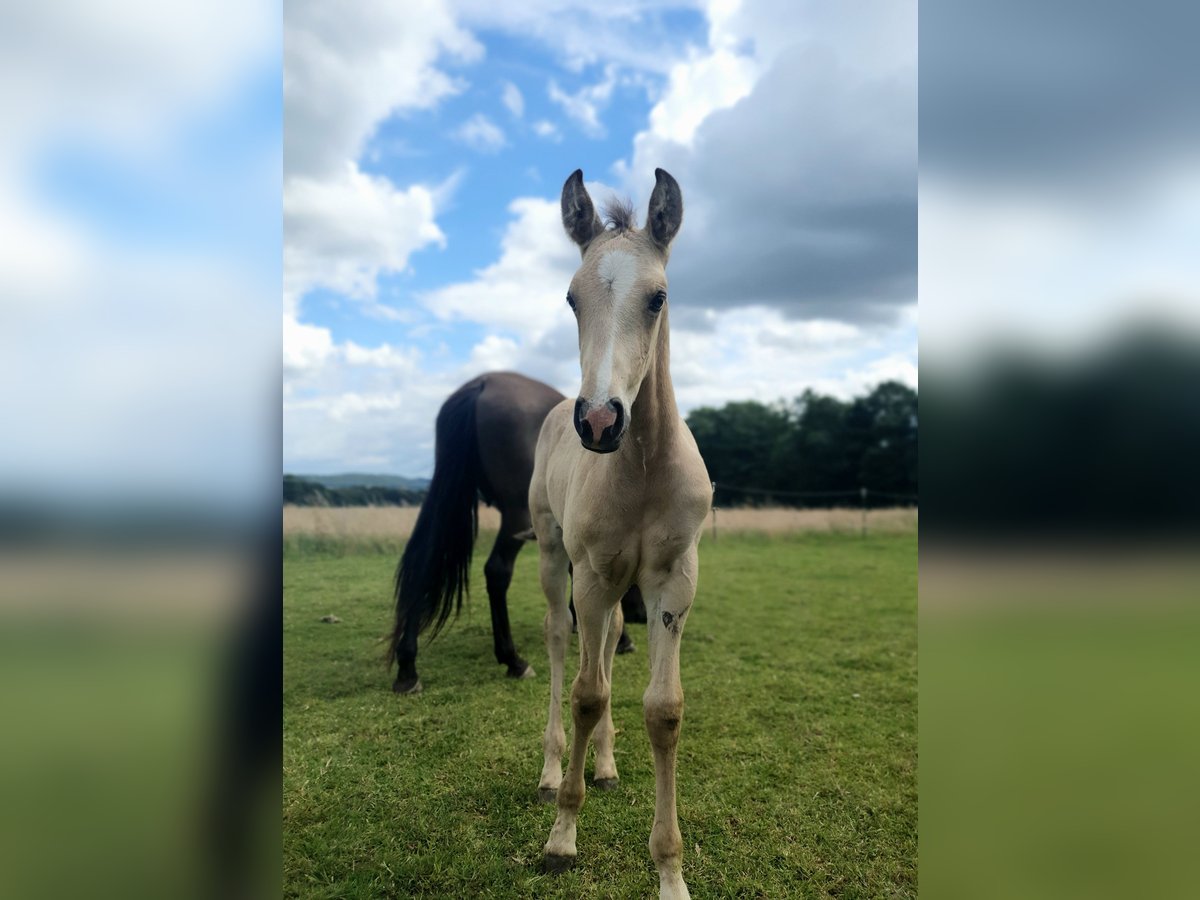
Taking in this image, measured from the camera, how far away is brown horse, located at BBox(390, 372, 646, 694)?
454 cm

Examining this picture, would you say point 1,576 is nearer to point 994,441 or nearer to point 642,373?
point 994,441

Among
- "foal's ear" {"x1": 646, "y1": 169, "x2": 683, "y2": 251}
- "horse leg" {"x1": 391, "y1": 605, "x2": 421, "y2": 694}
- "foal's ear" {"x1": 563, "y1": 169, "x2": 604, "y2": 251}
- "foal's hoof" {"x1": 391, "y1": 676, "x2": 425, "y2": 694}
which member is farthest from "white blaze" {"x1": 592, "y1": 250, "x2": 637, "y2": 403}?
"foal's hoof" {"x1": 391, "y1": 676, "x2": 425, "y2": 694}

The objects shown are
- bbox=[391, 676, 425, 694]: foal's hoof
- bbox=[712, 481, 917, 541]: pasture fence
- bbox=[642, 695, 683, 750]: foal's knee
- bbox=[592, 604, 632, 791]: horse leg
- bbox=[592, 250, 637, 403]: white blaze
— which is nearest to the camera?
bbox=[592, 250, 637, 403]: white blaze

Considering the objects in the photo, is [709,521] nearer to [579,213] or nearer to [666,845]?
[666,845]

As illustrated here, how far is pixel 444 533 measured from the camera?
4570 millimetres

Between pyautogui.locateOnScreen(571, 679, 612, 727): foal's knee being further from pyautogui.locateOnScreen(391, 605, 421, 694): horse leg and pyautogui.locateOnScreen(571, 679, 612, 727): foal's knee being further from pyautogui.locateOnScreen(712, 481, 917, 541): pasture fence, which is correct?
pyautogui.locateOnScreen(712, 481, 917, 541): pasture fence

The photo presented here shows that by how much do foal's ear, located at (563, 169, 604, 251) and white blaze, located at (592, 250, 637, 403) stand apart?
0.43m

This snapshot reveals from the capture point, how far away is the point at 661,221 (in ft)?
7.15

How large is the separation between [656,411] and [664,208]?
2.26 feet

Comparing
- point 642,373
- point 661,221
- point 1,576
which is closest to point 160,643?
point 1,576

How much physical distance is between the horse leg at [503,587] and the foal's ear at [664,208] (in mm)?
2895

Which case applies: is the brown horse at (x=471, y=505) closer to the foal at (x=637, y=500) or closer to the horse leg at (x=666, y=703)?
the foal at (x=637, y=500)

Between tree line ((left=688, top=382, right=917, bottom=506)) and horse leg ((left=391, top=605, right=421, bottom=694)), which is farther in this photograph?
tree line ((left=688, top=382, right=917, bottom=506))

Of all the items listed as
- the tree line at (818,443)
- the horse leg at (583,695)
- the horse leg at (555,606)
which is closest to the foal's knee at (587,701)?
the horse leg at (583,695)
